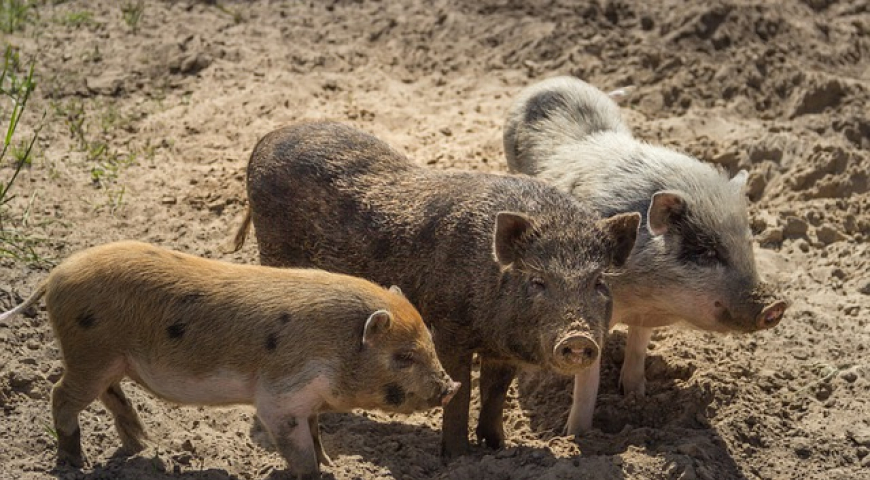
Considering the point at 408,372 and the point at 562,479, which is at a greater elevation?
the point at 408,372

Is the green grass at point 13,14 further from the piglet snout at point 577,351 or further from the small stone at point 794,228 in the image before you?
the piglet snout at point 577,351

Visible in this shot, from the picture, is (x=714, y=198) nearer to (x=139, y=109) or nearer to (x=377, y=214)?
(x=377, y=214)

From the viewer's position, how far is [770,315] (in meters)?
7.11

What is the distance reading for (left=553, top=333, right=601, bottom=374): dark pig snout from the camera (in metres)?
6.33

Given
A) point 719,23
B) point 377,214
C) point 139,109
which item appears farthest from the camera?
point 719,23

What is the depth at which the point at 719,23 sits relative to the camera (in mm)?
11531

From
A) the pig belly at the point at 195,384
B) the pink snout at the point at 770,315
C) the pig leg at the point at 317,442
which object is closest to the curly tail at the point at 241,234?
the pig leg at the point at 317,442

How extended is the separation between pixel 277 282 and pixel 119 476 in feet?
3.65

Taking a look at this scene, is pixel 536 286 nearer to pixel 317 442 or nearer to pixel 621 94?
pixel 317 442

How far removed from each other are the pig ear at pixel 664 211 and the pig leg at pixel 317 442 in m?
2.02

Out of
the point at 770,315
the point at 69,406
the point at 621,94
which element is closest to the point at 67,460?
the point at 69,406

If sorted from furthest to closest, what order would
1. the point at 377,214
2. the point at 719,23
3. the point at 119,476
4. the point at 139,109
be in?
the point at 719,23
the point at 139,109
the point at 377,214
the point at 119,476

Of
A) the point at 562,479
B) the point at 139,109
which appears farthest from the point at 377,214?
the point at 139,109

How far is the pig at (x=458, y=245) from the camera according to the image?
6602 mm
